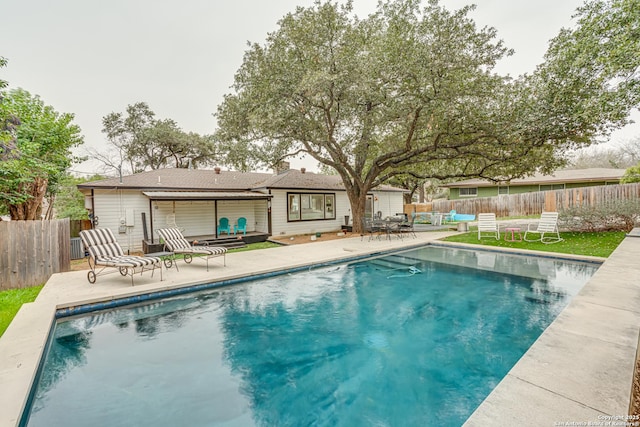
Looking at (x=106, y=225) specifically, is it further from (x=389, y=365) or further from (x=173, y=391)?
(x=389, y=365)

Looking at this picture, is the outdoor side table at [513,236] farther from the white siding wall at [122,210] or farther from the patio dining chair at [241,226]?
the white siding wall at [122,210]

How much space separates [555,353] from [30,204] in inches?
586

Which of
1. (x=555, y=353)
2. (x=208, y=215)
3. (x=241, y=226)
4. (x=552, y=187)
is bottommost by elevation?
(x=555, y=353)

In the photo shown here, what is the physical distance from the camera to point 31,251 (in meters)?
6.76

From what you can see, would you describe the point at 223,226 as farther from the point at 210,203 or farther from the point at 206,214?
the point at 210,203

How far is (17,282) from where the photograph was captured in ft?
21.4

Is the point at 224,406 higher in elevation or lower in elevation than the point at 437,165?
lower

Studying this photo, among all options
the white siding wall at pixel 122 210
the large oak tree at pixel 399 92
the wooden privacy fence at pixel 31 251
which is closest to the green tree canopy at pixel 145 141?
the white siding wall at pixel 122 210

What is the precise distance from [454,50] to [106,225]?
14.0 metres

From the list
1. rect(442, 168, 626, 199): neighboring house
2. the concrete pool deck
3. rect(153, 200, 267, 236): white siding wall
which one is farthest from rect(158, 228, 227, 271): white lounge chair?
rect(442, 168, 626, 199): neighboring house

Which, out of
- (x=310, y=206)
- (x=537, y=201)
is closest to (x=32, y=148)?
(x=310, y=206)

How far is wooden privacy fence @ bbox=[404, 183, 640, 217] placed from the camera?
42.5 feet

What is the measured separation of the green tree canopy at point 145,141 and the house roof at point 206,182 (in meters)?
8.62

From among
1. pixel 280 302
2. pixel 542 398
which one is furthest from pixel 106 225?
pixel 542 398
